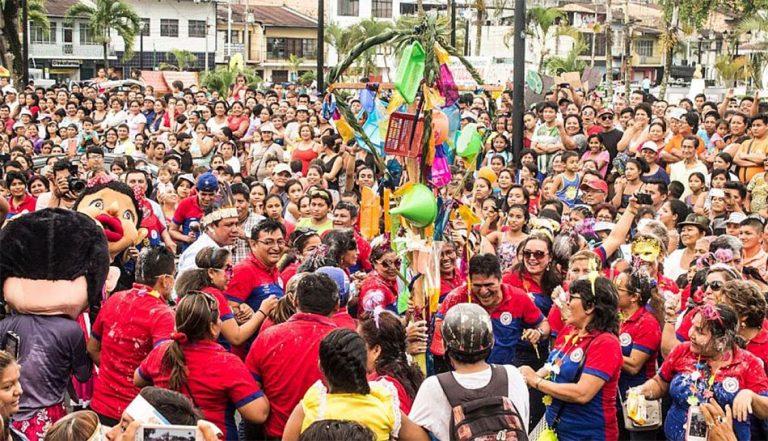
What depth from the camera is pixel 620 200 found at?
10898mm

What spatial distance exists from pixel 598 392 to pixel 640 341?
27.8 inches

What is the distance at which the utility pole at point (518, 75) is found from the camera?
12.5 meters

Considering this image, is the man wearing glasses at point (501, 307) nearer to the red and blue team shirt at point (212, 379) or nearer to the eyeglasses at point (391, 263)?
the eyeglasses at point (391, 263)

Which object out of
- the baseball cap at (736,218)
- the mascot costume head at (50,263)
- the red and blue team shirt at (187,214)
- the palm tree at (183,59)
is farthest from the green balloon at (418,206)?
the palm tree at (183,59)

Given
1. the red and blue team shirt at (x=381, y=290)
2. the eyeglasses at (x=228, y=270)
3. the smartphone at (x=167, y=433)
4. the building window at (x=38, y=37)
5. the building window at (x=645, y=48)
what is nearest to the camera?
the smartphone at (x=167, y=433)

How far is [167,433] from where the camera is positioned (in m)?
3.83

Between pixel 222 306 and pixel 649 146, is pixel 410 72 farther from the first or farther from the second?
pixel 649 146

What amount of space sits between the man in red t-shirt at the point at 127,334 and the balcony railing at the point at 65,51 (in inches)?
2227

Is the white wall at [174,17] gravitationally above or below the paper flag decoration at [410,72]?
above

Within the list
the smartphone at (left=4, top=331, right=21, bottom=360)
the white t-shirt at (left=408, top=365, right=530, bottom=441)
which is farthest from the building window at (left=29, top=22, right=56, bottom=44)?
the white t-shirt at (left=408, top=365, right=530, bottom=441)

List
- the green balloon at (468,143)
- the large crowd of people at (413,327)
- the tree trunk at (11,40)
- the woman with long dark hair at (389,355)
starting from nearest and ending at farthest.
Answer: the large crowd of people at (413,327), the woman with long dark hair at (389,355), the green balloon at (468,143), the tree trunk at (11,40)

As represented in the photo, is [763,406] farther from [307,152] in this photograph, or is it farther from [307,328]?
[307,152]

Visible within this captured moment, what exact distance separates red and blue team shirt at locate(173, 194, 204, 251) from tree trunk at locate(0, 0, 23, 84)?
2004cm

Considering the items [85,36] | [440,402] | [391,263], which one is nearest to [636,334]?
[391,263]
